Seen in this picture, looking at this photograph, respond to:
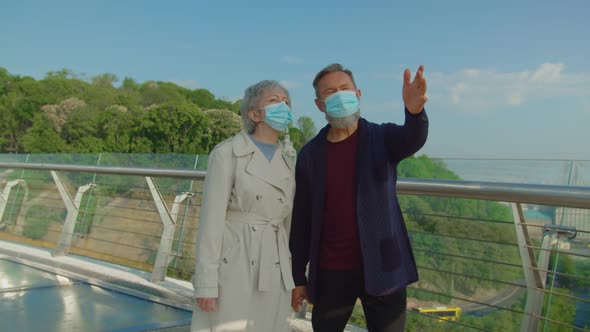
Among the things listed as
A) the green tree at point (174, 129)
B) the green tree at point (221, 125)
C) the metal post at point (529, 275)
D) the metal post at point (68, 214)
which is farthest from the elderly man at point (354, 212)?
the green tree at point (221, 125)

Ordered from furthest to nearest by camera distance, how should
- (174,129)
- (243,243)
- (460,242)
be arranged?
(174,129), (460,242), (243,243)

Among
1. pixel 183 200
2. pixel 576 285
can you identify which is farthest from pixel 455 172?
pixel 183 200

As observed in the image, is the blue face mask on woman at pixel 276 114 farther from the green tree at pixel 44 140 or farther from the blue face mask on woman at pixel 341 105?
the green tree at pixel 44 140

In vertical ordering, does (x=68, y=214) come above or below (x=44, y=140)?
below

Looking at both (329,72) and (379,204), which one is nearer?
(379,204)

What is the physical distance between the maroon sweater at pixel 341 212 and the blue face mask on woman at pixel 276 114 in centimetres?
30

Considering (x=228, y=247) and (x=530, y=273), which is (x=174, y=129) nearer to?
(x=228, y=247)

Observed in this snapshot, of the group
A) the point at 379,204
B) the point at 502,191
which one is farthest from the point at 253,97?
the point at 502,191

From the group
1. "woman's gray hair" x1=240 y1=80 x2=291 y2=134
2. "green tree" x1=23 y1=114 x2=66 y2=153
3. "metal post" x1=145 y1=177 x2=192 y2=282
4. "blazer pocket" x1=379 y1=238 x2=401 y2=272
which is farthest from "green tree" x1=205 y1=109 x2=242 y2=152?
"blazer pocket" x1=379 y1=238 x2=401 y2=272

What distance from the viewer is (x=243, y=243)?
85.0 inches

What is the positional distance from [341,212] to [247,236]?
0.43 m

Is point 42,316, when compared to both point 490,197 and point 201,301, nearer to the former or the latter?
point 201,301

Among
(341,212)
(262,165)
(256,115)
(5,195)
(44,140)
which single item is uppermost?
(44,140)

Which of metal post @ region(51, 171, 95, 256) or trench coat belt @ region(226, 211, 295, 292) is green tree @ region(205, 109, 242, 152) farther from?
trench coat belt @ region(226, 211, 295, 292)
